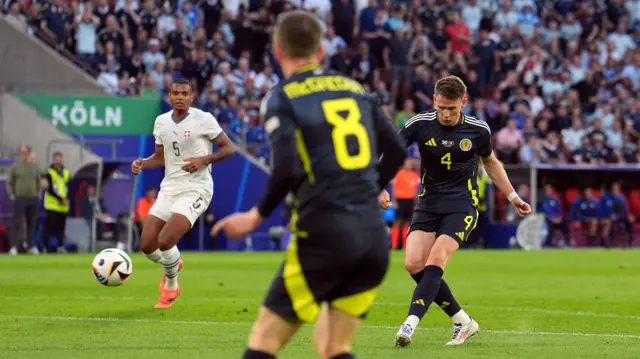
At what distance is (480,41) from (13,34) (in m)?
13.0

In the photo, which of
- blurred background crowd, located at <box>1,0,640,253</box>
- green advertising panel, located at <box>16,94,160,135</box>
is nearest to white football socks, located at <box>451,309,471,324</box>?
blurred background crowd, located at <box>1,0,640,253</box>

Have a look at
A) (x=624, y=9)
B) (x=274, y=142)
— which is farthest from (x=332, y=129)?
(x=624, y=9)

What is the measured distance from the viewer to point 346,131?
5.73 metres

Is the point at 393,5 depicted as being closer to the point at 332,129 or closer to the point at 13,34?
the point at 13,34

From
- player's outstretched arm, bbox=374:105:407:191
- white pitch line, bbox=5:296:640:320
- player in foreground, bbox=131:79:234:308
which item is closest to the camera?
player's outstretched arm, bbox=374:105:407:191

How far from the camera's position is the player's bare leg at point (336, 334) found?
5738mm

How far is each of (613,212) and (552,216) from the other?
6.26ft

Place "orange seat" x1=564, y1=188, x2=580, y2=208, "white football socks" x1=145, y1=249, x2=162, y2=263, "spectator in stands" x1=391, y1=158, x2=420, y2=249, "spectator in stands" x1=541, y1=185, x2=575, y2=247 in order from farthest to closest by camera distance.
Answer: "orange seat" x1=564, y1=188, x2=580, y2=208 → "spectator in stands" x1=541, y1=185, x2=575, y2=247 → "spectator in stands" x1=391, y1=158, x2=420, y2=249 → "white football socks" x1=145, y1=249, x2=162, y2=263

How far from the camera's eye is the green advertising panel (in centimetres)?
2852

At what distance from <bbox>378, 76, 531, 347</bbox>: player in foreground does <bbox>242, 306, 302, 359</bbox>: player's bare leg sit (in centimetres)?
431

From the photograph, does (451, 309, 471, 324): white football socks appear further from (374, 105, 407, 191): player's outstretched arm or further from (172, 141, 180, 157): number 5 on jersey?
(172, 141, 180, 157): number 5 on jersey

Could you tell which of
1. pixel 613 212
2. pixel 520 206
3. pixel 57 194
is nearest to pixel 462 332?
Result: pixel 520 206

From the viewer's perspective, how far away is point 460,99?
9.88 m

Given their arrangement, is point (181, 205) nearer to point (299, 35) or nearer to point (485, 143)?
point (485, 143)
